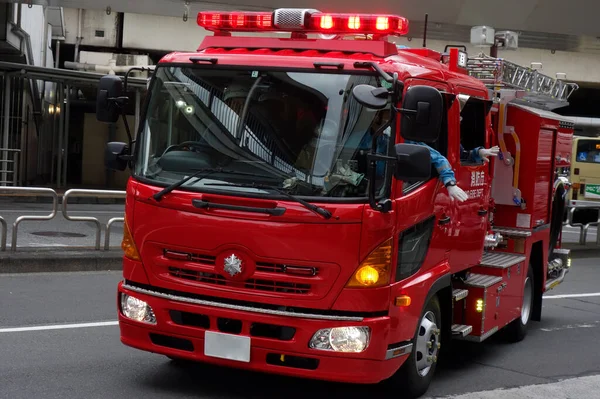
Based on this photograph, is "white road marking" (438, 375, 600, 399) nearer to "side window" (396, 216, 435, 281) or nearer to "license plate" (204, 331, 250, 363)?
"side window" (396, 216, 435, 281)

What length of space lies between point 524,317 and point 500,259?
1221 millimetres

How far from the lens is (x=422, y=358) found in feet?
22.2

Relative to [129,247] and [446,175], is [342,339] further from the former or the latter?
[129,247]

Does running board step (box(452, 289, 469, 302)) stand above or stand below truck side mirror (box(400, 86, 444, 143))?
below

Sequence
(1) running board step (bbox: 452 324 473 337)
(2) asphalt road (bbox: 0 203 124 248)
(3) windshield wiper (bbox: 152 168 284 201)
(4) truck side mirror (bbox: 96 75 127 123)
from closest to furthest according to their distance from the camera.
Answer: (3) windshield wiper (bbox: 152 168 284 201), (4) truck side mirror (bbox: 96 75 127 123), (1) running board step (bbox: 452 324 473 337), (2) asphalt road (bbox: 0 203 124 248)

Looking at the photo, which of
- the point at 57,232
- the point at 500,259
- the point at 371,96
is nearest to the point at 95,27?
the point at 57,232

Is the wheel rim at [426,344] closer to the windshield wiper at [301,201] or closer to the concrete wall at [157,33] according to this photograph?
the windshield wiper at [301,201]

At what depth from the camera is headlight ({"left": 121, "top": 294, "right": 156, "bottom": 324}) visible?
6.37 m

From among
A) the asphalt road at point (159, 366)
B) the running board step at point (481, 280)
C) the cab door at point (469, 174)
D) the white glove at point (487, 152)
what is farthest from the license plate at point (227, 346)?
the white glove at point (487, 152)

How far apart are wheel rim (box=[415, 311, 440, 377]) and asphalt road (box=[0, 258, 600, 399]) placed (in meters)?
0.28

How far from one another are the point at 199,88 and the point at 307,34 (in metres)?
1.10

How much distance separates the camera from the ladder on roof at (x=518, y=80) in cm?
888

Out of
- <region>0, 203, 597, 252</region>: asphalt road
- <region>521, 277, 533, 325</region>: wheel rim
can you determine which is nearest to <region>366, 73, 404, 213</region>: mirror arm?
<region>521, 277, 533, 325</region>: wheel rim

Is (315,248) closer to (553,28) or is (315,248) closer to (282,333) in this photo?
(282,333)
